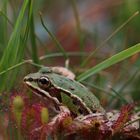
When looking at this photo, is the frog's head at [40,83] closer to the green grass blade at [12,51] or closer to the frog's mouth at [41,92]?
the frog's mouth at [41,92]

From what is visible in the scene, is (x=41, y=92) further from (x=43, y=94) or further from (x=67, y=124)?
(x=67, y=124)

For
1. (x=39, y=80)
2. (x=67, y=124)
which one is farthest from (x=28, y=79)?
(x=67, y=124)

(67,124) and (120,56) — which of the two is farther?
(120,56)

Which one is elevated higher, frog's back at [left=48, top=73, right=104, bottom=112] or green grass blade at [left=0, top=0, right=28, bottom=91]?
green grass blade at [left=0, top=0, right=28, bottom=91]

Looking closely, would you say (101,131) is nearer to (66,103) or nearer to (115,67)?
(66,103)

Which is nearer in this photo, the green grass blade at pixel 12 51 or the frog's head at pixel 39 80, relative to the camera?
the green grass blade at pixel 12 51

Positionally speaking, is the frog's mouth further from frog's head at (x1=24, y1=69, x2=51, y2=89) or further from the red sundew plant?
the red sundew plant

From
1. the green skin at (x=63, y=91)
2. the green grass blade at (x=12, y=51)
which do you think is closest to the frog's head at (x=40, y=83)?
the green skin at (x=63, y=91)

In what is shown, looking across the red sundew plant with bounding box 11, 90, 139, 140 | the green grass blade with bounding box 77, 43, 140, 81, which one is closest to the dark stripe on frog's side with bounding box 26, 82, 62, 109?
the red sundew plant with bounding box 11, 90, 139, 140
